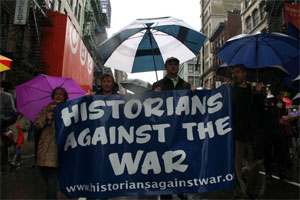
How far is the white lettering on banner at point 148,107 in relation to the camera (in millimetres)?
3339

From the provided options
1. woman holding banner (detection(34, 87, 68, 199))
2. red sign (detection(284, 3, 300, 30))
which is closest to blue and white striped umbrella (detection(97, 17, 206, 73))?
woman holding banner (detection(34, 87, 68, 199))

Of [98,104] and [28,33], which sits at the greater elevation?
[28,33]

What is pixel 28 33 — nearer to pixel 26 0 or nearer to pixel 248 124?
pixel 26 0

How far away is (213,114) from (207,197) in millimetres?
1801

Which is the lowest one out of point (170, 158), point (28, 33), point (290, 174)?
point (290, 174)

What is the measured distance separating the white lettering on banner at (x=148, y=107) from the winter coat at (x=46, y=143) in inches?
9.2

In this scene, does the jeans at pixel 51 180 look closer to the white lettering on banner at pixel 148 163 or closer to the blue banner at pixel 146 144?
the blue banner at pixel 146 144

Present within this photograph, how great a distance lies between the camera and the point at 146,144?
3252 millimetres

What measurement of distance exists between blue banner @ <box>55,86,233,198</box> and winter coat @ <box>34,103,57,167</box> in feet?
0.29

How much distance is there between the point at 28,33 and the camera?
17.2 m

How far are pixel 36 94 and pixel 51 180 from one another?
2.73 meters

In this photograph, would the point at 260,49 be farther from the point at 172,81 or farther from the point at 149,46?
the point at 149,46

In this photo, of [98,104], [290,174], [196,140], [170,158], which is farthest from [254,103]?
[290,174]

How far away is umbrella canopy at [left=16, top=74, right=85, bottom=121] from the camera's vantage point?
208 inches
